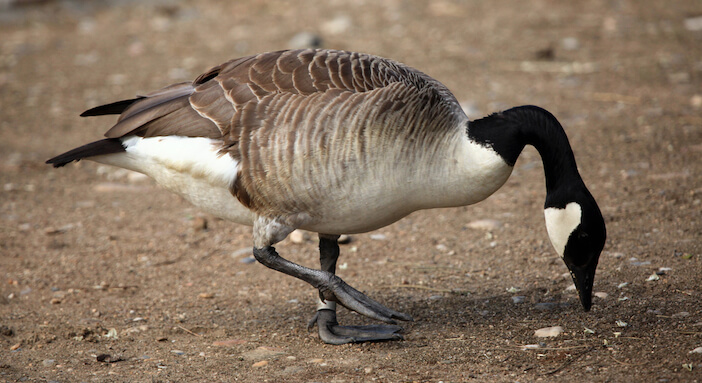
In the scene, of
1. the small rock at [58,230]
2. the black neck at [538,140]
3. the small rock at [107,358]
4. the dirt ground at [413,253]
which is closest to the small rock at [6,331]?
the dirt ground at [413,253]

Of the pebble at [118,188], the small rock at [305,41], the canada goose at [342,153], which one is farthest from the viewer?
the small rock at [305,41]

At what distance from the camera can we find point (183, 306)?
15.5ft

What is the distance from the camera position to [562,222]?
3.70 m

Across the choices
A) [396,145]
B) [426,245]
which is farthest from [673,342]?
[426,245]

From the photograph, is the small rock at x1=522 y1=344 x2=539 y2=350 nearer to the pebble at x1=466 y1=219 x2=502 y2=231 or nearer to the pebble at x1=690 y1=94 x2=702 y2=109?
the pebble at x1=466 y1=219 x2=502 y2=231

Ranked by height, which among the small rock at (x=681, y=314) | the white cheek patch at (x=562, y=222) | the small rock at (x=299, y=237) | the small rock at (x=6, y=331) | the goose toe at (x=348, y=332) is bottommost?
the small rock at (x=681, y=314)

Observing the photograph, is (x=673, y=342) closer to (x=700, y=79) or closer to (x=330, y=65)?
(x=330, y=65)

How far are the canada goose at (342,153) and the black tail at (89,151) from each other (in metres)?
0.01

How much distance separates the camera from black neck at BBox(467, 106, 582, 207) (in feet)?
12.1

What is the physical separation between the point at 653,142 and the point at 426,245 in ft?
9.33

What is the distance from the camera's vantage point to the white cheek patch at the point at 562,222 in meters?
3.64

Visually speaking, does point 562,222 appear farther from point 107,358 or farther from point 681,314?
point 107,358

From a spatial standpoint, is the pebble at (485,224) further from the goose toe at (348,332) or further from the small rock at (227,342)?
the small rock at (227,342)

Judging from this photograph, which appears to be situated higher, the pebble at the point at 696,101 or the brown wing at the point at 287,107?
the brown wing at the point at 287,107
